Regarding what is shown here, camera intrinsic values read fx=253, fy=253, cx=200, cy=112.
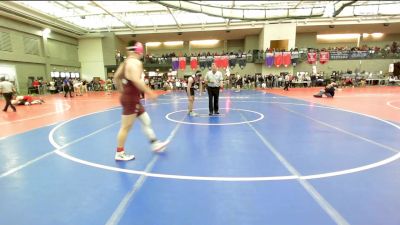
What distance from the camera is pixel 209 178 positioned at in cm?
379

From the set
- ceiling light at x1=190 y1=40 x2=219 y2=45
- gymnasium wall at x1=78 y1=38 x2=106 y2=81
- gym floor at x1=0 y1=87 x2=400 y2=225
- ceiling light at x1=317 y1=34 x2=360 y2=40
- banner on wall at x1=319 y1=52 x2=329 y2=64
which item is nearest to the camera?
gym floor at x1=0 y1=87 x2=400 y2=225

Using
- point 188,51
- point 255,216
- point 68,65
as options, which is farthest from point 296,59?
point 255,216

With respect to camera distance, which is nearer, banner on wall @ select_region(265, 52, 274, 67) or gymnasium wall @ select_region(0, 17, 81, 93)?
gymnasium wall @ select_region(0, 17, 81, 93)

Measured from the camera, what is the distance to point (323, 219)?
2668 millimetres

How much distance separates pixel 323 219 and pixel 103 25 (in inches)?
1334

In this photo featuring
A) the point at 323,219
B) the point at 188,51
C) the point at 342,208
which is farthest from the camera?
the point at 188,51

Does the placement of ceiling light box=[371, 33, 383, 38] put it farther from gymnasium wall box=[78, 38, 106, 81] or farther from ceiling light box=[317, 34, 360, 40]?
gymnasium wall box=[78, 38, 106, 81]

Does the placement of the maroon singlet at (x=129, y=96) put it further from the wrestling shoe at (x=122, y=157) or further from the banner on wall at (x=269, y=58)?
the banner on wall at (x=269, y=58)

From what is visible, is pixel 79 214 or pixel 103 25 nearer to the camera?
pixel 79 214

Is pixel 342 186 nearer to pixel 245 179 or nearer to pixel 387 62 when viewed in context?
pixel 245 179

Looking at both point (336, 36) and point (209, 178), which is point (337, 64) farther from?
point (209, 178)

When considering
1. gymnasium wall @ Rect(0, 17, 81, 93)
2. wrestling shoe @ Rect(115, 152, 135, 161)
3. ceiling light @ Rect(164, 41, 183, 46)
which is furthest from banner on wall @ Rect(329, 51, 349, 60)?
gymnasium wall @ Rect(0, 17, 81, 93)

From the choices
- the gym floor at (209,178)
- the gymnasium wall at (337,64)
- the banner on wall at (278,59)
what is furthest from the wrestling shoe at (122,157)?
the gymnasium wall at (337,64)

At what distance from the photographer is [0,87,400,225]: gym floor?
2818 mm
